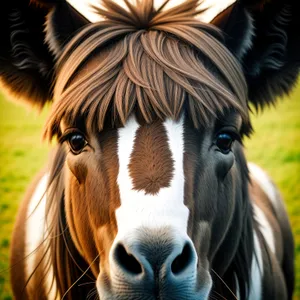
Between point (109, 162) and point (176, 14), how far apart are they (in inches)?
33.0

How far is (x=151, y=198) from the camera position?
5.77 ft

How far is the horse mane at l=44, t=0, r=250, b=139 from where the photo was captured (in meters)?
1.99

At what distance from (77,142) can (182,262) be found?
72 cm

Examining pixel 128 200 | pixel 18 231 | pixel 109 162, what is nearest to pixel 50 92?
pixel 109 162

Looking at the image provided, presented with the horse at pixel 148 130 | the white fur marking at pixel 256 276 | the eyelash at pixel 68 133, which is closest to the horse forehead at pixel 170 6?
the horse at pixel 148 130

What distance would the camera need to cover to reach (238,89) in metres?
2.22

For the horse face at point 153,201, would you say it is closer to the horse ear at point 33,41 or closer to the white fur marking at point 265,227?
the horse ear at point 33,41

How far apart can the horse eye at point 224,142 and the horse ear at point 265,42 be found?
1.54 feet

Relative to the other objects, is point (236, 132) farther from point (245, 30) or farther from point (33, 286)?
point (33, 286)

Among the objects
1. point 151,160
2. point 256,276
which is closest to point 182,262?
point 151,160

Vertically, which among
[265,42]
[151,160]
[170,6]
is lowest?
[151,160]

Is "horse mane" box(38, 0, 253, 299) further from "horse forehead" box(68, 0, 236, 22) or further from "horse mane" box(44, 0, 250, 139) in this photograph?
"horse forehead" box(68, 0, 236, 22)

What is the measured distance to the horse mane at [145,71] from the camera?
1990 millimetres

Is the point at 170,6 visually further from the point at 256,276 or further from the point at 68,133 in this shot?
the point at 256,276
